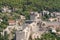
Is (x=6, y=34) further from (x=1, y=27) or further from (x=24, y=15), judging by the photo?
(x=24, y=15)

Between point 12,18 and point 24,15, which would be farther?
point 24,15

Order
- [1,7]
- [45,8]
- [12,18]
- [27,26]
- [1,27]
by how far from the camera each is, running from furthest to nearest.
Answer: [45,8] < [1,7] < [12,18] < [1,27] < [27,26]

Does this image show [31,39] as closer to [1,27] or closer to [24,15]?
[1,27]

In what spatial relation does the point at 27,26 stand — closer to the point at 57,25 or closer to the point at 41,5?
the point at 57,25

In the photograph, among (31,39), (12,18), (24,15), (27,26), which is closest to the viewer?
(31,39)

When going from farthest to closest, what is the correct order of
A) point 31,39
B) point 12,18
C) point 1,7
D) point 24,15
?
point 1,7 < point 24,15 < point 12,18 < point 31,39

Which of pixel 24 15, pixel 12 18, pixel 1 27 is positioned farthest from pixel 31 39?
pixel 24 15

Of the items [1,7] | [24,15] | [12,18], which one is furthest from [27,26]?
[1,7]

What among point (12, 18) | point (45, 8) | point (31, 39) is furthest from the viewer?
point (45, 8)

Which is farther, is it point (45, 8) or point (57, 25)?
point (45, 8)
